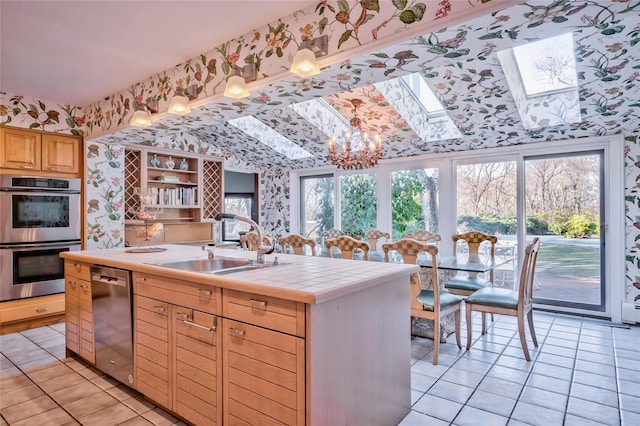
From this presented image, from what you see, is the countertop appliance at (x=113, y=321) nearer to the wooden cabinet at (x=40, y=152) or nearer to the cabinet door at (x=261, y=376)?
the cabinet door at (x=261, y=376)

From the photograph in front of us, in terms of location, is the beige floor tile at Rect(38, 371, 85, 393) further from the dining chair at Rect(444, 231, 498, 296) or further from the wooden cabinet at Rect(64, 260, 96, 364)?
the dining chair at Rect(444, 231, 498, 296)

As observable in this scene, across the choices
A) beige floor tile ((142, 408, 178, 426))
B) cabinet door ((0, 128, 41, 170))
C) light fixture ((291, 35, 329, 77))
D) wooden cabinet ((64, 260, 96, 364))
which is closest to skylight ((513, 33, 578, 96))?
light fixture ((291, 35, 329, 77))

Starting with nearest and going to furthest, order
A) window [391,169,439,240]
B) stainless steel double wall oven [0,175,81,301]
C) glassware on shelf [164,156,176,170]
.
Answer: stainless steel double wall oven [0,175,81,301] → window [391,169,439,240] → glassware on shelf [164,156,176,170]

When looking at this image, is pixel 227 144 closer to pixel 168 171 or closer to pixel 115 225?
pixel 168 171

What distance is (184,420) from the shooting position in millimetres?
2002

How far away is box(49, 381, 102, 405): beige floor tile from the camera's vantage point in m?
2.29

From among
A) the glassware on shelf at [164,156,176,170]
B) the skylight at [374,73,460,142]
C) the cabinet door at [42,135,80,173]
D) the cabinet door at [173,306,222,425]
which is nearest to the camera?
the cabinet door at [173,306,222,425]

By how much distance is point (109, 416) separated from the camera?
209cm

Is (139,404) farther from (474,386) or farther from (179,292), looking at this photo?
(474,386)

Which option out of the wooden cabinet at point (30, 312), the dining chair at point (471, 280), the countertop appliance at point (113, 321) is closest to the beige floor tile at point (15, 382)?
the countertop appliance at point (113, 321)

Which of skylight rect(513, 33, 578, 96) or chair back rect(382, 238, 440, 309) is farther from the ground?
skylight rect(513, 33, 578, 96)

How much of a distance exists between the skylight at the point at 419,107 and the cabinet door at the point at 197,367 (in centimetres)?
293

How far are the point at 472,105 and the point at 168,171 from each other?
4.23 m

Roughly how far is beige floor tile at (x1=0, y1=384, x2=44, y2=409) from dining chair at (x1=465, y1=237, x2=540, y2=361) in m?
3.20
